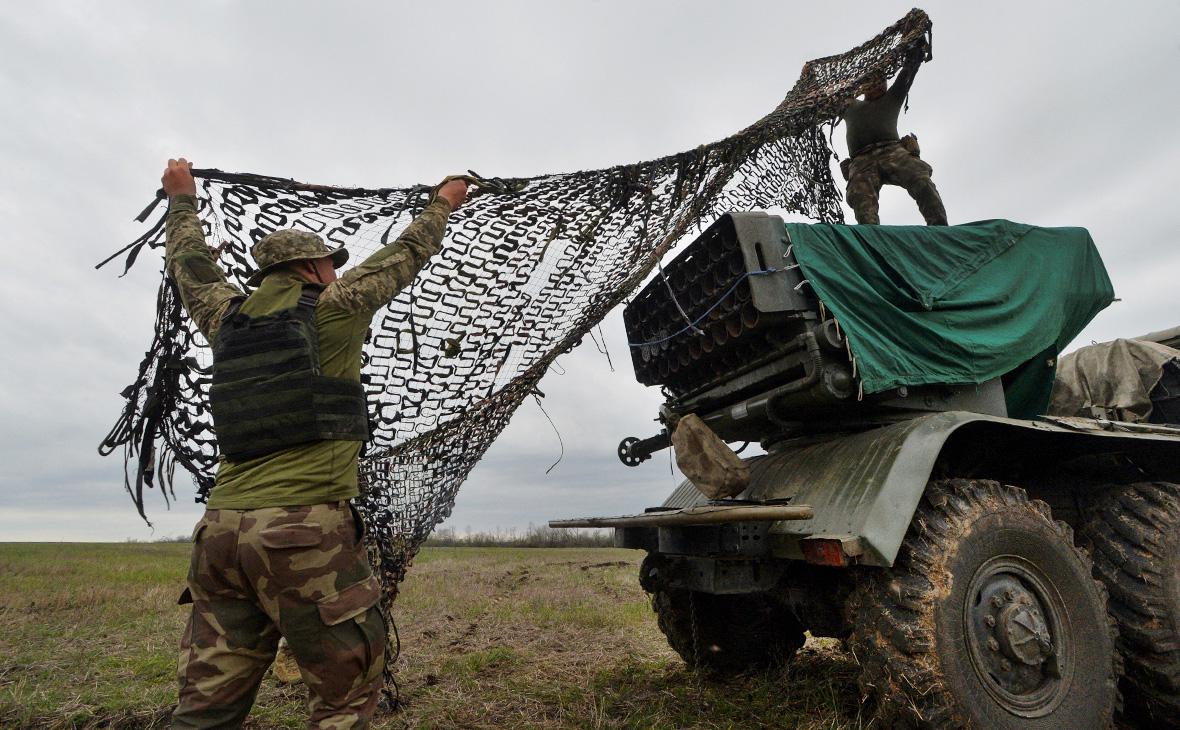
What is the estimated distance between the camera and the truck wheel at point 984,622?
9.78 ft

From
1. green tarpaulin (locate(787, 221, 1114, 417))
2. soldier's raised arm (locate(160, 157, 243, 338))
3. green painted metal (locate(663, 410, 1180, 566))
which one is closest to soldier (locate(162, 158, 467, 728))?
soldier's raised arm (locate(160, 157, 243, 338))

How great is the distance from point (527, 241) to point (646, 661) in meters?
3.28

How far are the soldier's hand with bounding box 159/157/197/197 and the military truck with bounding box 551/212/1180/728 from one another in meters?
2.48

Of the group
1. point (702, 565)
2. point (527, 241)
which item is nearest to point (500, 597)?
point (702, 565)

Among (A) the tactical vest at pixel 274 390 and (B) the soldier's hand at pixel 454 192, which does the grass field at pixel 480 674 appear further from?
(B) the soldier's hand at pixel 454 192

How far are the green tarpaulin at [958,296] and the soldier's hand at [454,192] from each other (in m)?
1.75

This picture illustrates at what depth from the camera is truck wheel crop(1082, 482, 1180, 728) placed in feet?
12.3

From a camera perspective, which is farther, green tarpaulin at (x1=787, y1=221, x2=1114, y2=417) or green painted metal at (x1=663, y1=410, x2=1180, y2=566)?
green tarpaulin at (x1=787, y1=221, x2=1114, y2=417)

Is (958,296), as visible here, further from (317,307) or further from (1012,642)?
(317,307)

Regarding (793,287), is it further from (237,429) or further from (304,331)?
(237,429)

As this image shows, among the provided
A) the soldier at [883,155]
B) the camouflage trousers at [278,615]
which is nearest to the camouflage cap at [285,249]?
the camouflage trousers at [278,615]

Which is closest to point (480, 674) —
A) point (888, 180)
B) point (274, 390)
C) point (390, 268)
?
point (274, 390)

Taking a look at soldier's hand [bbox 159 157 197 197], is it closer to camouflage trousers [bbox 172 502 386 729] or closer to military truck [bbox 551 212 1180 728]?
camouflage trousers [bbox 172 502 386 729]

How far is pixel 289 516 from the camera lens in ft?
7.84
